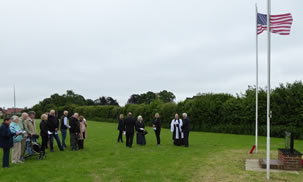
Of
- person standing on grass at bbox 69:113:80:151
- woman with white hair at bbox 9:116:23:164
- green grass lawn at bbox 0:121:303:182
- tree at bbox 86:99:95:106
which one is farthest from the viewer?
tree at bbox 86:99:95:106

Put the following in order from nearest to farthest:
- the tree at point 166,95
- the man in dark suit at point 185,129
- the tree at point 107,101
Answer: the man in dark suit at point 185,129 → the tree at point 107,101 → the tree at point 166,95

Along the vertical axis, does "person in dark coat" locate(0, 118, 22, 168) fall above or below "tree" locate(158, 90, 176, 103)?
below

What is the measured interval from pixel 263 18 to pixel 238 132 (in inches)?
665

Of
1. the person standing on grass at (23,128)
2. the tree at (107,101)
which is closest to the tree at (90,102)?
the tree at (107,101)

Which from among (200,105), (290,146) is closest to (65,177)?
(290,146)

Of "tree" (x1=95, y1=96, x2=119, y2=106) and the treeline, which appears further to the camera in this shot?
"tree" (x1=95, y1=96, x2=119, y2=106)

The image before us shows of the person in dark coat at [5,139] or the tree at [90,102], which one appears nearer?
the person in dark coat at [5,139]

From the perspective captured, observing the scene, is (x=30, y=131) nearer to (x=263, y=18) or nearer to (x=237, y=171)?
(x=237, y=171)

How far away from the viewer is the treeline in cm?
2224

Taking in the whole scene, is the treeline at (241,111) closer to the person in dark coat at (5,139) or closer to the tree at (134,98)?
the person in dark coat at (5,139)

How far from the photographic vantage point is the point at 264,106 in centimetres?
2462

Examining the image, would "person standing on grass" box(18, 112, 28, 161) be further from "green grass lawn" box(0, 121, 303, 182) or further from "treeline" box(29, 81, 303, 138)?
"treeline" box(29, 81, 303, 138)

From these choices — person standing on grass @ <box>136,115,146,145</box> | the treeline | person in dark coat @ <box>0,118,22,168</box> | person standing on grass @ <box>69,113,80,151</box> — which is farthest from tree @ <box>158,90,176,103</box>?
person in dark coat @ <box>0,118,22,168</box>

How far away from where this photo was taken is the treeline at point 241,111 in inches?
875
